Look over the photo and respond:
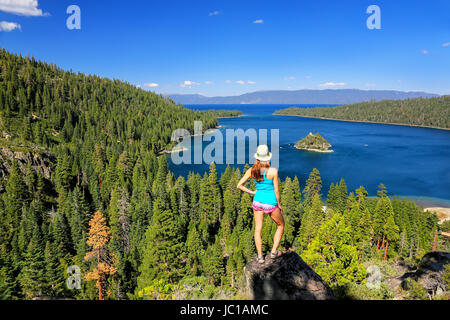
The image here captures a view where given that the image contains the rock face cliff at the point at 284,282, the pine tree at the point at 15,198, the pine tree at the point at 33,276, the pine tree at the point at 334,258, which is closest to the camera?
the rock face cliff at the point at 284,282

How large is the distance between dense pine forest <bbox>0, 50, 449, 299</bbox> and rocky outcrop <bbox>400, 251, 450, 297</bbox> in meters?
2.29

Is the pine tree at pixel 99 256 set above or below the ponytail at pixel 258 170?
below

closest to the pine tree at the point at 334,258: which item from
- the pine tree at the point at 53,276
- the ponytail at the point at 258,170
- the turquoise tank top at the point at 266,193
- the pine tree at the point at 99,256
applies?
the turquoise tank top at the point at 266,193

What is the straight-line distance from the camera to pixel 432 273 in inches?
588

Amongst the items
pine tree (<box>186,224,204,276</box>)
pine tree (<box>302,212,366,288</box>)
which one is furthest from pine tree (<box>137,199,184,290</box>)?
pine tree (<box>302,212,366,288</box>)

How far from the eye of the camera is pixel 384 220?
140 ft

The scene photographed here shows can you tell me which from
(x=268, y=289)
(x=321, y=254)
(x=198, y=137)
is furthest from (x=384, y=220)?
(x=198, y=137)

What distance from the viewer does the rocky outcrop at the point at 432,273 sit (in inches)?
553

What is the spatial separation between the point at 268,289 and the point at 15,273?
4260 centimetres

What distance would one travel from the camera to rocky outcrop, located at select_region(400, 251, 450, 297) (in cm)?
1404

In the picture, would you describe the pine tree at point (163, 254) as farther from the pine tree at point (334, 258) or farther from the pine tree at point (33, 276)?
the pine tree at point (33, 276)

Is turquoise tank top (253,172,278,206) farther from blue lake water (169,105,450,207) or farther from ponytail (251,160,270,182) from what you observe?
blue lake water (169,105,450,207)

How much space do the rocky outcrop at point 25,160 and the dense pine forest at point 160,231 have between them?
263 mm
